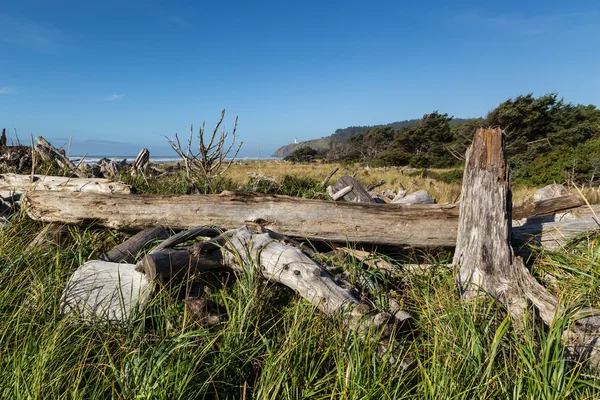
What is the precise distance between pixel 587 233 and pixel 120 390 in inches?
166

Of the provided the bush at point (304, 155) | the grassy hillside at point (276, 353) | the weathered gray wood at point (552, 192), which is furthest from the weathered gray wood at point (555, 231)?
the bush at point (304, 155)

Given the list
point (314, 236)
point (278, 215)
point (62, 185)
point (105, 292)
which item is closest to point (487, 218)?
point (314, 236)

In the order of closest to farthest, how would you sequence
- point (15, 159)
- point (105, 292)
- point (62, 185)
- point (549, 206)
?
point (105, 292) < point (549, 206) < point (62, 185) < point (15, 159)

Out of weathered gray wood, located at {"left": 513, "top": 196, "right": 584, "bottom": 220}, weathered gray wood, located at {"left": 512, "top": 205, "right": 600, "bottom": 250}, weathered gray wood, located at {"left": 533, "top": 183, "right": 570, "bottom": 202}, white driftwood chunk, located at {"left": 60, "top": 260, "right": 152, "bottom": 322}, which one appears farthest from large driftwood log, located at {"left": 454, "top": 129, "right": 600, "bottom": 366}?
weathered gray wood, located at {"left": 533, "top": 183, "right": 570, "bottom": 202}

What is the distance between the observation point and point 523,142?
68.5 ft

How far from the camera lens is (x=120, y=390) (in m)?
2.04

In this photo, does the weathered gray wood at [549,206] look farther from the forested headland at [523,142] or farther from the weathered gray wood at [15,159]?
the weathered gray wood at [15,159]

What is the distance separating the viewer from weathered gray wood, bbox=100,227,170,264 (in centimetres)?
375

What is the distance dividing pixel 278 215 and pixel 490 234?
2.10 metres

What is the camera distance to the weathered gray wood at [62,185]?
4.83m

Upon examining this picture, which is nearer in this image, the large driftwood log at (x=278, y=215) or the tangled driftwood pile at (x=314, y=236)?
the tangled driftwood pile at (x=314, y=236)

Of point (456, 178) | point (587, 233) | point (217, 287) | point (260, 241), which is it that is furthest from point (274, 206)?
point (456, 178)

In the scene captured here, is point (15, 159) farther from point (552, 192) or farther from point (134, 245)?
point (552, 192)

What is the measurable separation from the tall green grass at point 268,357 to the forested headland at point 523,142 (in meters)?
1.42
